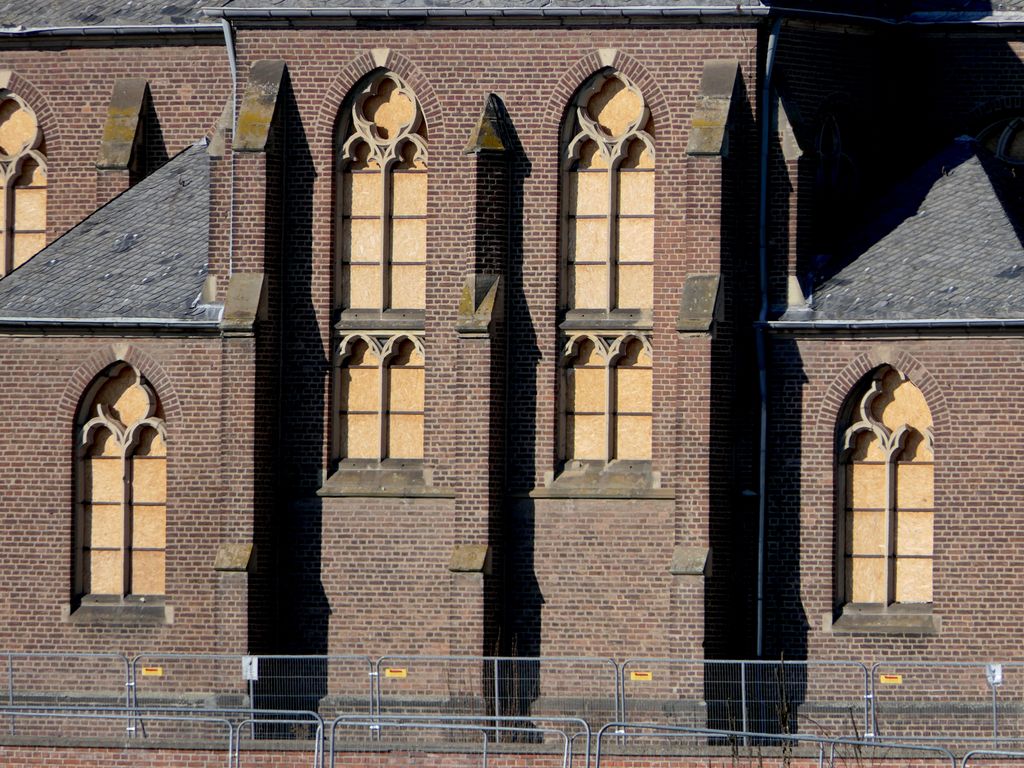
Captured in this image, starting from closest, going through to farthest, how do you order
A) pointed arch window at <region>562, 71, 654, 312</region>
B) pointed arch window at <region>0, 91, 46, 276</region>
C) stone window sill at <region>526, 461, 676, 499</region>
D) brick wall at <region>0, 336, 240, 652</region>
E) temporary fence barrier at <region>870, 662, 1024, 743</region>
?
temporary fence barrier at <region>870, 662, 1024, 743</region>, stone window sill at <region>526, 461, 676, 499</region>, pointed arch window at <region>562, 71, 654, 312</region>, brick wall at <region>0, 336, 240, 652</region>, pointed arch window at <region>0, 91, 46, 276</region>

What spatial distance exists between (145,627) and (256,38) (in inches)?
319

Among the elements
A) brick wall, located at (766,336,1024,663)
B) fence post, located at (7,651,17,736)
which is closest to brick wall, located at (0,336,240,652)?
fence post, located at (7,651,17,736)

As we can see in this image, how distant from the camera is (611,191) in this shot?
4025 centimetres

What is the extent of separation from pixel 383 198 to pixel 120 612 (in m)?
6.65

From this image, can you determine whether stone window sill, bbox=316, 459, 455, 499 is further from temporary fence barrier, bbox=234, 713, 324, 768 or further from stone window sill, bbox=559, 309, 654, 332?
temporary fence barrier, bbox=234, 713, 324, 768

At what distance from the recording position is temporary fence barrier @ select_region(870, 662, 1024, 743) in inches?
1496

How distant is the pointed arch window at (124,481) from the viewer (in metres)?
41.3

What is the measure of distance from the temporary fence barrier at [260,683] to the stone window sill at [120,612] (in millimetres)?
542

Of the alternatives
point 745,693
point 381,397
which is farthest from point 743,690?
point 381,397

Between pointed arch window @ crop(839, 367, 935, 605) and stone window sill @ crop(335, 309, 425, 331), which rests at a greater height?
stone window sill @ crop(335, 309, 425, 331)

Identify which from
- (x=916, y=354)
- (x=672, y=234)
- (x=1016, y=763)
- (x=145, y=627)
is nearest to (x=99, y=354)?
(x=145, y=627)

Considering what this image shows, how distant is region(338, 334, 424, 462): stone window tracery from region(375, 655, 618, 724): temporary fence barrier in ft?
9.56

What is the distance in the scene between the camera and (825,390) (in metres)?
39.6

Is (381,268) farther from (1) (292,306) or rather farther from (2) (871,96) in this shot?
(2) (871,96)
